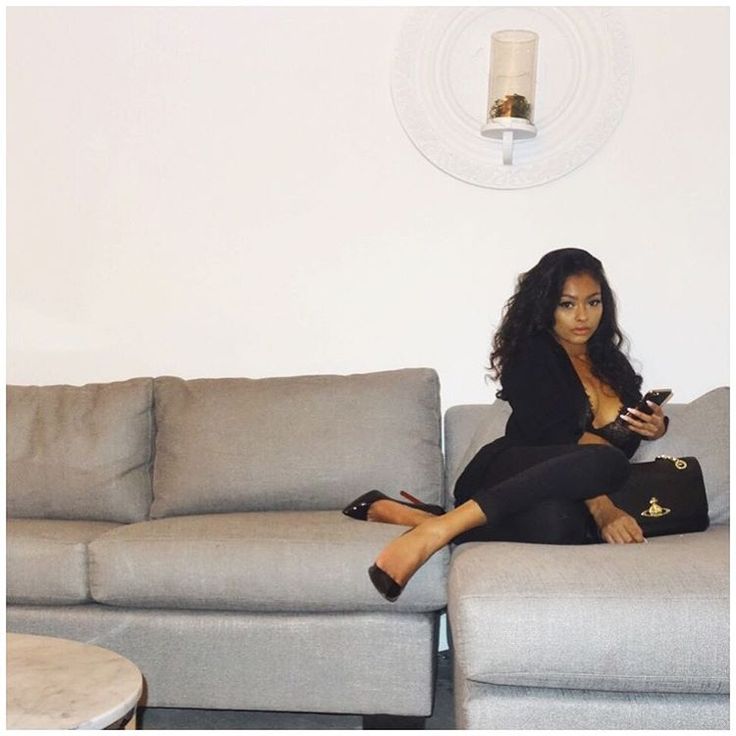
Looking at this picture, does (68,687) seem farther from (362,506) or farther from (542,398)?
(542,398)

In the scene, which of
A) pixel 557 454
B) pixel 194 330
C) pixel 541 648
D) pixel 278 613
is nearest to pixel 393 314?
pixel 194 330

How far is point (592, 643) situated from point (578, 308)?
50.6 inches

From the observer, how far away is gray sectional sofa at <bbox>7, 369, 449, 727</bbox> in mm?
2375

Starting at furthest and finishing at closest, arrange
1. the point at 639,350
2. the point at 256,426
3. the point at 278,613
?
→ the point at 639,350 → the point at 256,426 → the point at 278,613

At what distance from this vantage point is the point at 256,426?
2.92 metres

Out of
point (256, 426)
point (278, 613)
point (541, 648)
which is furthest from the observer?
point (256, 426)

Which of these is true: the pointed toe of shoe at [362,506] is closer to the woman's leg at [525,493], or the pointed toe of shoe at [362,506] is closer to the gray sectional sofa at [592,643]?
the woman's leg at [525,493]

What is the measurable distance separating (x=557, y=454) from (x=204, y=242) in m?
1.44

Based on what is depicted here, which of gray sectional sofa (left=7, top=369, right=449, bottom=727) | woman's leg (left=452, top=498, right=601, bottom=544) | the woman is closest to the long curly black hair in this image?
the woman

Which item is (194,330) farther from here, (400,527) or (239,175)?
(400,527)

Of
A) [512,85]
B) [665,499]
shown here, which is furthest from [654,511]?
[512,85]

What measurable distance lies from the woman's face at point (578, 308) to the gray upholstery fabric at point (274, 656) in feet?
3.20

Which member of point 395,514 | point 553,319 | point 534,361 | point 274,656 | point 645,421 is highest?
point 553,319

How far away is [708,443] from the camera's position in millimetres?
2783
